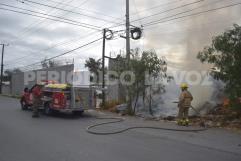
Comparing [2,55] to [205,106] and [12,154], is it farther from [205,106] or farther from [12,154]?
[12,154]

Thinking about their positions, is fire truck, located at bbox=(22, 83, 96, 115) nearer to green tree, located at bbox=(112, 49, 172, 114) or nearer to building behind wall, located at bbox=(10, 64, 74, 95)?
green tree, located at bbox=(112, 49, 172, 114)

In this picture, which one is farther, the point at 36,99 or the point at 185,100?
the point at 36,99

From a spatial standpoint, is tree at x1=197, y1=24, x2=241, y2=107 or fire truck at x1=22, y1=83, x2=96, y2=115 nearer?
tree at x1=197, y1=24, x2=241, y2=107

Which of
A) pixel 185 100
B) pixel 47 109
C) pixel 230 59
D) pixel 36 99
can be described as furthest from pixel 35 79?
pixel 230 59

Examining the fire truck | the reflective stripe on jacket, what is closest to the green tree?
the fire truck

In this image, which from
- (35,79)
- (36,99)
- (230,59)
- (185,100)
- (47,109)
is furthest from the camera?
(35,79)

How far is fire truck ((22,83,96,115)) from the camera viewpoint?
51.6ft

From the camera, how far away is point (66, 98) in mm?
15648

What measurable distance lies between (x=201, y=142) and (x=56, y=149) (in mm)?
4353

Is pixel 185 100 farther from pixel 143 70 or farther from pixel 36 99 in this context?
pixel 36 99

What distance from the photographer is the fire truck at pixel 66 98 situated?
15727mm

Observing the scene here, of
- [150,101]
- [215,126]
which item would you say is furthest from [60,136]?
[150,101]

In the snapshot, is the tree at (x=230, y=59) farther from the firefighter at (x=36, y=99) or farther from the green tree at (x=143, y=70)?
the firefighter at (x=36, y=99)

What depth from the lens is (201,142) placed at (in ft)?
29.7
